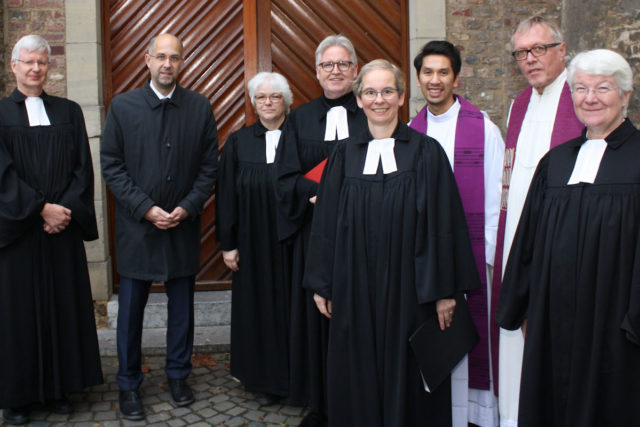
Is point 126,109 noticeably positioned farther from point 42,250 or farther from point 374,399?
point 374,399

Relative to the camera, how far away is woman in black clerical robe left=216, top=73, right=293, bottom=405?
13.0 ft

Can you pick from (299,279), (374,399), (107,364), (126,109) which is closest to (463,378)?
(374,399)

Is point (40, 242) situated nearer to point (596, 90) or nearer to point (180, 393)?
point (180, 393)

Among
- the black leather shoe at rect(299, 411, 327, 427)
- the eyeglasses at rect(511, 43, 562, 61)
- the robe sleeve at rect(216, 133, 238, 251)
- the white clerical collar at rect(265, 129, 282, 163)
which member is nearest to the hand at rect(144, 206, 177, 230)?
the robe sleeve at rect(216, 133, 238, 251)

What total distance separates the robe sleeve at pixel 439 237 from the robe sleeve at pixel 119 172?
1.72 meters

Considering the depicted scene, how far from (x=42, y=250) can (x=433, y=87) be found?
8.29ft

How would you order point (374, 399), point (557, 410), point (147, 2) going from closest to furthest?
1. point (557, 410)
2. point (374, 399)
3. point (147, 2)

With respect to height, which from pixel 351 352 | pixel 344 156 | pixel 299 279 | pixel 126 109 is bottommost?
pixel 351 352

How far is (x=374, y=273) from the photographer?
291cm

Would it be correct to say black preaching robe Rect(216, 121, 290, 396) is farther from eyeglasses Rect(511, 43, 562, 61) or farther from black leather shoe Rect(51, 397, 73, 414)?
eyeglasses Rect(511, 43, 562, 61)

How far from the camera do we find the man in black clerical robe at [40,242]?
3639 mm

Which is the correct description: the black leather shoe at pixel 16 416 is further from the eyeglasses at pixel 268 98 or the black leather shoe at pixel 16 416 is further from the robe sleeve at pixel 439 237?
the robe sleeve at pixel 439 237

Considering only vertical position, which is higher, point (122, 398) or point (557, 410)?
point (557, 410)

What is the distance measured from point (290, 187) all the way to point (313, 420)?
138 cm
